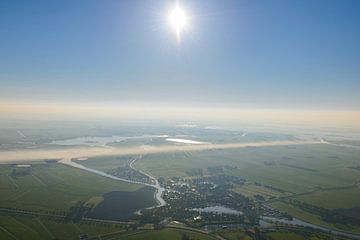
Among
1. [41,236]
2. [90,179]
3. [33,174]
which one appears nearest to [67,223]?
[41,236]

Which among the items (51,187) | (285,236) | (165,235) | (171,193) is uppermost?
(51,187)

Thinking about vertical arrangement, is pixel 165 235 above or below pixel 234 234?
above

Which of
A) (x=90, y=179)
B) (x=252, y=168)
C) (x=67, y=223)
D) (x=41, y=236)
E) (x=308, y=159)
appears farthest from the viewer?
(x=308, y=159)

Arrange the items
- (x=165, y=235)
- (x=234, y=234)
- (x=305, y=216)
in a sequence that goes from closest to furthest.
A: (x=165, y=235) → (x=234, y=234) → (x=305, y=216)

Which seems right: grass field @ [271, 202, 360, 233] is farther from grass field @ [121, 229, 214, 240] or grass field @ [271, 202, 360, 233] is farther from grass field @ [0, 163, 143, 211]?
grass field @ [0, 163, 143, 211]

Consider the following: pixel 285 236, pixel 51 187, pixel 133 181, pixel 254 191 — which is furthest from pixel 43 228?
pixel 254 191

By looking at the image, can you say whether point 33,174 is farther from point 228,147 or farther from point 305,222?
point 228,147

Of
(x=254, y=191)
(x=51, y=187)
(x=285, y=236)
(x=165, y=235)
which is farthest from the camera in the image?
(x=254, y=191)

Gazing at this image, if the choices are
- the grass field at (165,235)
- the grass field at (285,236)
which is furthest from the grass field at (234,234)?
the grass field at (285,236)

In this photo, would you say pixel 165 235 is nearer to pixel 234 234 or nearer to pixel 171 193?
pixel 234 234
